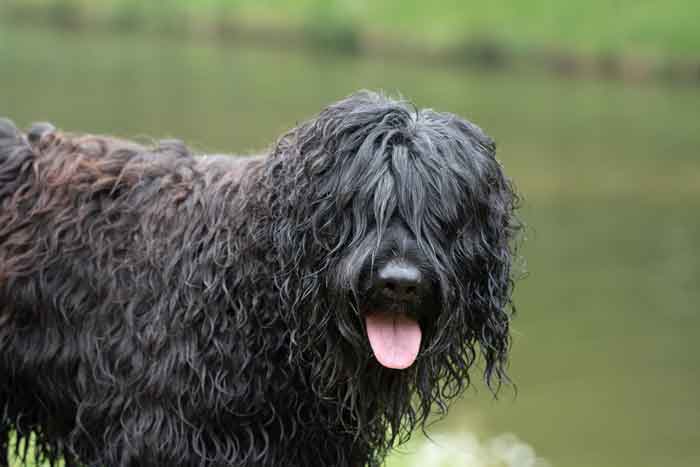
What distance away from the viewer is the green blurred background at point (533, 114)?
11.0 m

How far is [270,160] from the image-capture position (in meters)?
4.45

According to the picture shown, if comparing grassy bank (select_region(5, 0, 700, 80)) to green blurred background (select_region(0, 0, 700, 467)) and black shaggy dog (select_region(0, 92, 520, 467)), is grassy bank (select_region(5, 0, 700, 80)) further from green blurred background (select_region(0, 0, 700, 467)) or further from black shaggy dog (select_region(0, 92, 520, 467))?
black shaggy dog (select_region(0, 92, 520, 467))

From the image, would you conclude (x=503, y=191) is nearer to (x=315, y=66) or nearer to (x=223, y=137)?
(x=223, y=137)

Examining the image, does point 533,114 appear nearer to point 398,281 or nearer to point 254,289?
point 254,289

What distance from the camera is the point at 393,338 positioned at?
402cm

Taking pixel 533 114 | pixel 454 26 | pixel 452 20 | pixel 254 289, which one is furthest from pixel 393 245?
pixel 452 20

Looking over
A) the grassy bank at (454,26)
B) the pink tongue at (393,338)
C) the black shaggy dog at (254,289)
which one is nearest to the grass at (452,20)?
the grassy bank at (454,26)

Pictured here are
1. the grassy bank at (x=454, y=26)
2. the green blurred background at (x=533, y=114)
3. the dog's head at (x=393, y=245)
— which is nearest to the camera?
the dog's head at (x=393, y=245)

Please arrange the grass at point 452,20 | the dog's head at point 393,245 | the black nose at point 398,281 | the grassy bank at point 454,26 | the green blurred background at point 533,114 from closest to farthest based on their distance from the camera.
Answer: the black nose at point 398,281, the dog's head at point 393,245, the green blurred background at point 533,114, the grassy bank at point 454,26, the grass at point 452,20

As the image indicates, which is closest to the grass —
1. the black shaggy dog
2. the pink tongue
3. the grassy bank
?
the grassy bank

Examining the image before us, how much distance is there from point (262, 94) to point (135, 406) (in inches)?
895

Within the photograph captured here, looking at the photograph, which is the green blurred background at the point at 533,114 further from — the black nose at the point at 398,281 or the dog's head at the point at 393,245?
the black nose at the point at 398,281

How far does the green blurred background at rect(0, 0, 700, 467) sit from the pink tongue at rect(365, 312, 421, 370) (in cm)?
160

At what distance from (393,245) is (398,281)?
13cm
